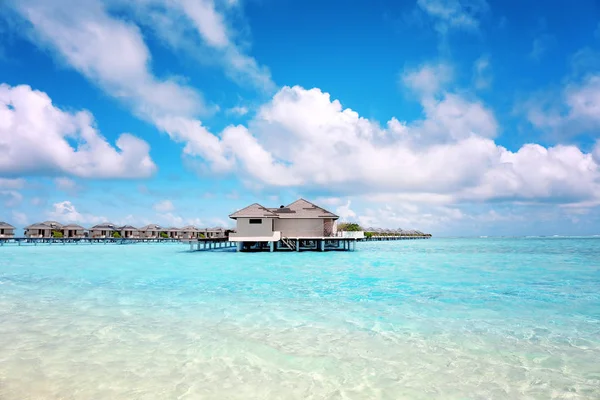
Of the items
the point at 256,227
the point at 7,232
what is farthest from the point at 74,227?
the point at 256,227

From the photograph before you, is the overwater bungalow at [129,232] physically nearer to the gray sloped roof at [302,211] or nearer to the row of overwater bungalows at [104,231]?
the row of overwater bungalows at [104,231]

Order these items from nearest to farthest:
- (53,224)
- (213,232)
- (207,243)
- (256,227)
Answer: (256,227) → (207,243) → (53,224) → (213,232)

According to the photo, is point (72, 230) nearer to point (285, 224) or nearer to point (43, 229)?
point (43, 229)

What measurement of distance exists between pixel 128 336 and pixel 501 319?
26.1 ft

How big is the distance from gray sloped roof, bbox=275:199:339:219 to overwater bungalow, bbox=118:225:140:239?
43.8m

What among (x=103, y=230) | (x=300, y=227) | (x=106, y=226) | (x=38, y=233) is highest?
(x=106, y=226)

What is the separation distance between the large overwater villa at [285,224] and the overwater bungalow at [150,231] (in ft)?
130

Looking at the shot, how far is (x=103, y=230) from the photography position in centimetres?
6731

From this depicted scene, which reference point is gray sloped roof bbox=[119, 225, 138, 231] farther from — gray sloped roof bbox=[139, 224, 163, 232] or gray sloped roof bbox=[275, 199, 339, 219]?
gray sloped roof bbox=[275, 199, 339, 219]

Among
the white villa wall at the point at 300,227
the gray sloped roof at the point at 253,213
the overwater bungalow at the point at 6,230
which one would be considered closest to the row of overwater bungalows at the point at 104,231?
the overwater bungalow at the point at 6,230

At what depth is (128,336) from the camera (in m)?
7.61

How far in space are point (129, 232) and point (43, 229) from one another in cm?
1487

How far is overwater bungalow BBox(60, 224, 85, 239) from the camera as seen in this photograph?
6324 cm

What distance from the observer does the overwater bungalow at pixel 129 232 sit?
232ft
